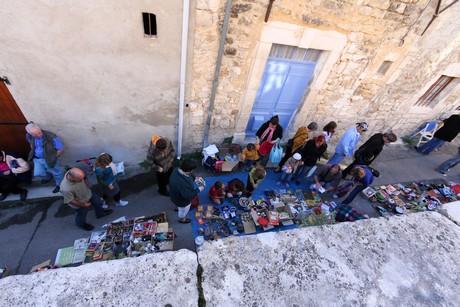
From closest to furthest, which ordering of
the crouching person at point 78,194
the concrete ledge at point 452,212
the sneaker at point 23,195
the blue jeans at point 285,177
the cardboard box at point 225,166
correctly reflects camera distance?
the concrete ledge at point 452,212
the crouching person at point 78,194
the sneaker at point 23,195
the cardboard box at point 225,166
the blue jeans at point 285,177

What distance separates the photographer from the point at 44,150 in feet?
13.1

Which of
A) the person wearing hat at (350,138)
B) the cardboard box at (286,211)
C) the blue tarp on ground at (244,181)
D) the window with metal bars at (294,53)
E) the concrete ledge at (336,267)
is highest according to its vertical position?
the window with metal bars at (294,53)

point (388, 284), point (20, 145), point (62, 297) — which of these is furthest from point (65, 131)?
point (388, 284)

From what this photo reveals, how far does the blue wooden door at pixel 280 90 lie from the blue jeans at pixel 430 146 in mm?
5338

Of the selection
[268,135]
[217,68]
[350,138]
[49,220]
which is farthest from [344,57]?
[49,220]

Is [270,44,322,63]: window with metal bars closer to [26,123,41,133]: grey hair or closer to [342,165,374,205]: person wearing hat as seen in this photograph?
[342,165,374,205]: person wearing hat

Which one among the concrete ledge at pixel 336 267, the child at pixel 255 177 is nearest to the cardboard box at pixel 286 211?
the child at pixel 255 177

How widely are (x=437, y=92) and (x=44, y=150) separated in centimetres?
1077

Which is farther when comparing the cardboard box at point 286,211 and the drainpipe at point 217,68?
the cardboard box at point 286,211

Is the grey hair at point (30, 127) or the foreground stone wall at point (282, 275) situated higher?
the foreground stone wall at point (282, 275)

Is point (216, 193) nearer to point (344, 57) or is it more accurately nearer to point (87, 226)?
point (87, 226)

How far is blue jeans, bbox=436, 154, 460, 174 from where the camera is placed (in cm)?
647

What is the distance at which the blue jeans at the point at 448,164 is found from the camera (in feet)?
21.2

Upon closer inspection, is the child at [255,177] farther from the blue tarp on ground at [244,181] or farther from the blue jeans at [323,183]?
the blue jeans at [323,183]
